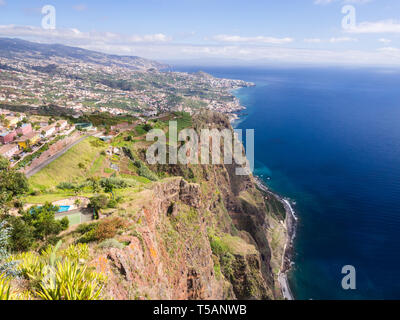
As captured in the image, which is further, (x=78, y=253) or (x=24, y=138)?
(x=24, y=138)

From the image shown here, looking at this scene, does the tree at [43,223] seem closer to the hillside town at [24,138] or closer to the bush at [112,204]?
the bush at [112,204]

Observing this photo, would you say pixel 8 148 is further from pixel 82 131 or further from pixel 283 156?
pixel 283 156

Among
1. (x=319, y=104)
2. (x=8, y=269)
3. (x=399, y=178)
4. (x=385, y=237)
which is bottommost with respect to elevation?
(x=385, y=237)

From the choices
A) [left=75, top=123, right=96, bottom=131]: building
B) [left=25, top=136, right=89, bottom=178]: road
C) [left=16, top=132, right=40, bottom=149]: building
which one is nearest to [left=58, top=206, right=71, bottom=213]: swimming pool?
[left=25, top=136, right=89, bottom=178]: road

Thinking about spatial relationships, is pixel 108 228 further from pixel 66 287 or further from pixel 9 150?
pixel 9 150

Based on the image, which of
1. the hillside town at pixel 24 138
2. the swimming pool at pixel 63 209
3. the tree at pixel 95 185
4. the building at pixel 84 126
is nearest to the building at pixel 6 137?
the hillside town at pixel 24 138

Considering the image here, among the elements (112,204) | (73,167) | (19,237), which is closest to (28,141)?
(73,167)
